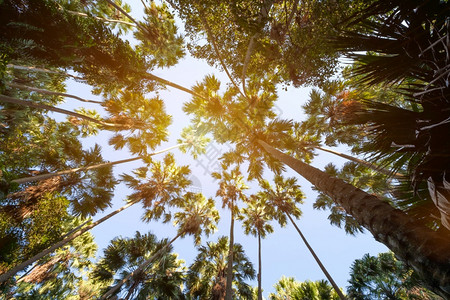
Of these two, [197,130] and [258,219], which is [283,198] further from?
[197,130]

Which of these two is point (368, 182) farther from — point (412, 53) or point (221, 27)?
point (221, 27)

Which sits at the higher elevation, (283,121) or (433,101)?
(283,121)

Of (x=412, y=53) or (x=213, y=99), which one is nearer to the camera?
(x=412, y=53)

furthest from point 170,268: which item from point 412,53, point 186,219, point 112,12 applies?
point 112,12

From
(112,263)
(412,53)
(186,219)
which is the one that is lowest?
(412,53)

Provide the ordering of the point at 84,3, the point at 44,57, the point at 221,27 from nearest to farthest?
1. the point at 44,57
2. the point at 221,27
3. the point at 84,3

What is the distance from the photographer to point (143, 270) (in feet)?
30.6

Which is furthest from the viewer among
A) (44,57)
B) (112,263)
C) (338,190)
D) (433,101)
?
(112,263)

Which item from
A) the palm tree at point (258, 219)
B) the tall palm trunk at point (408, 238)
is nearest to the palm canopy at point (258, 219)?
the palm tree at point (258, 219)

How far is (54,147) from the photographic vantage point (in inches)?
368

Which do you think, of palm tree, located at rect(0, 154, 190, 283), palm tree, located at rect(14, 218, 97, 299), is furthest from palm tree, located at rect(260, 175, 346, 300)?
palm tree, located at rect(14, 218, 97, 299)

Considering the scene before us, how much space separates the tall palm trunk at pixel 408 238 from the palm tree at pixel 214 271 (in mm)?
9184

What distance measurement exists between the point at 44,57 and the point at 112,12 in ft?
24.3

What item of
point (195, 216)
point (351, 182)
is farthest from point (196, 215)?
point (351, 182)
